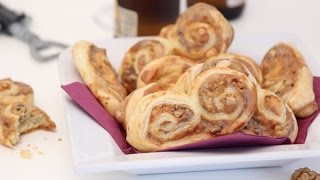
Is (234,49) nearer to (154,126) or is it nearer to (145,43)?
(145,43)

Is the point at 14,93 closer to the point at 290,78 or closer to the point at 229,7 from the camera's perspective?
the point at 290,78

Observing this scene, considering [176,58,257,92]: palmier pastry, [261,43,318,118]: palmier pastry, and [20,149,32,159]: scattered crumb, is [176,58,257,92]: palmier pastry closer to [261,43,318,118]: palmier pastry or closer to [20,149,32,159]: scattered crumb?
[261,43,318,118]: palmier pastry

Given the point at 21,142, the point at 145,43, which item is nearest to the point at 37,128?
the point at 21,142

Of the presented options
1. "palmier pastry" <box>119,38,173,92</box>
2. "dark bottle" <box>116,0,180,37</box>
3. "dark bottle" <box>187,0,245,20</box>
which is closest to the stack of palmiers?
"palmier pastry" <box>119,38,173,92</box>

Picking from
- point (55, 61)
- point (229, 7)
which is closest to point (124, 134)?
point (55, 61)

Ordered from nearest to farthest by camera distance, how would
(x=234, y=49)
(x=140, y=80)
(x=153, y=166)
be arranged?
(x=153, y=166) → (x=140, y=80) → (x=234, y=49)

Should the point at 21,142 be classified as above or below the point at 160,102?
below
